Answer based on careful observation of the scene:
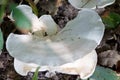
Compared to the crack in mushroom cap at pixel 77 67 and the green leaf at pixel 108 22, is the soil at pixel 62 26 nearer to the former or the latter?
the green leaf at pixel 108 22

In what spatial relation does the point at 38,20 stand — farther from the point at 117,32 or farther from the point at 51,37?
the point at 117,32

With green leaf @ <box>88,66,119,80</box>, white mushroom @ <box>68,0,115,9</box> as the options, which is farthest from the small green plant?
green leaf @ <box>88,66,119,80</box>

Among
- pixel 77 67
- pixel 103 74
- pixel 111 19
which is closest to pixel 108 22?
pixel 111 19

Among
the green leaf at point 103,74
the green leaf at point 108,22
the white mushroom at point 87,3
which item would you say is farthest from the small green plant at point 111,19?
the green leaf at point 103,74

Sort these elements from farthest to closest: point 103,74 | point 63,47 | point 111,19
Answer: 1. point 111,19
2. point 103,74
3. point 63,47

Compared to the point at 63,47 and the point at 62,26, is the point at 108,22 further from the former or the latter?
the point at 63,47

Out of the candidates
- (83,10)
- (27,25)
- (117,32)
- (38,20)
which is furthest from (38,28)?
(27,25)

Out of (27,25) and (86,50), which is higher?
(27,25)
